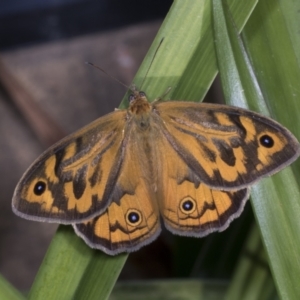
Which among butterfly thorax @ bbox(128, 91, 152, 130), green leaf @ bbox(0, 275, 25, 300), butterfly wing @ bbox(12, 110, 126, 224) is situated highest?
butterfly thorax @ bbox(128, 91, 152, 130)

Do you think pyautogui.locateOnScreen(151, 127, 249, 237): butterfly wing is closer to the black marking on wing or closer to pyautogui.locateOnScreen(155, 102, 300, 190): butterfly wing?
pyautogui.locateOnScreen(155, 102, 300, 190): butterfly wing

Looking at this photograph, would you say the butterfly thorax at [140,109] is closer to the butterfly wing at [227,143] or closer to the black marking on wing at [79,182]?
the butterfly wing at [227,143]

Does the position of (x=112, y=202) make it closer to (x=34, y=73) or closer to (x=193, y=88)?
(x=193, y=88)

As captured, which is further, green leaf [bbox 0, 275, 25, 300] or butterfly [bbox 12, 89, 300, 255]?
butterfly [bbox 12, 89, 300, 255]


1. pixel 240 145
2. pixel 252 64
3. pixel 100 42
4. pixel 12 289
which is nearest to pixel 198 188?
pixel 240 145

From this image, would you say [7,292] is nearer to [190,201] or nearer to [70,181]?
[70,181]

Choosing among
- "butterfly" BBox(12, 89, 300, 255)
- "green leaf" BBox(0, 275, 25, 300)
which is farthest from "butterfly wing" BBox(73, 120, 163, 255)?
"green leaf" BBox(0, 275, 25, 300)

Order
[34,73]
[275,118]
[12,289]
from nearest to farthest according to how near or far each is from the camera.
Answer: [12,289]
[275,118]
[34,73]
